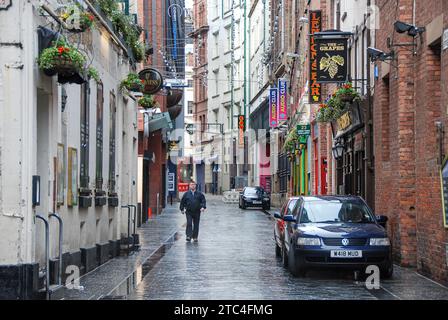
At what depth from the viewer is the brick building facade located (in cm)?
1515

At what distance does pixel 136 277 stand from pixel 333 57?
1166cm

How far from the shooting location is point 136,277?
16.1 metres

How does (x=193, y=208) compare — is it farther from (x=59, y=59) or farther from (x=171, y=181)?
(x=171, y=181)

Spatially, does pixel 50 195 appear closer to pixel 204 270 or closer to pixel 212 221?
pixel 204 270

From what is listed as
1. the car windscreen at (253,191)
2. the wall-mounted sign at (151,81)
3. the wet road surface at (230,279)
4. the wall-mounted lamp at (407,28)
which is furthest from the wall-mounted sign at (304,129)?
the wall-mounted lamp at (407,28)

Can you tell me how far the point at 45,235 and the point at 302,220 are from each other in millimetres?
5878

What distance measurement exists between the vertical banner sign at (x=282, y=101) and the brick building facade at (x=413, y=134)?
3266 centimetres

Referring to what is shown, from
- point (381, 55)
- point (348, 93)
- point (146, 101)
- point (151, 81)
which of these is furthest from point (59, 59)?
point (348, 93)

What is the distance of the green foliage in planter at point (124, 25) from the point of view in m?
19.3

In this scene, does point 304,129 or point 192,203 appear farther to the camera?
point 304,129

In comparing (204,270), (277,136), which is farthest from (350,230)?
(277,136)

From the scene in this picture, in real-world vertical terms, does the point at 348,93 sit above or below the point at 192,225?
above

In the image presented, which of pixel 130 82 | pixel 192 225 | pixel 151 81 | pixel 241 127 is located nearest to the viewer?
pixel 130 82

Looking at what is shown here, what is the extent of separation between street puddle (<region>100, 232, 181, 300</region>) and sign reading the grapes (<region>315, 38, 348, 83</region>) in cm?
671
